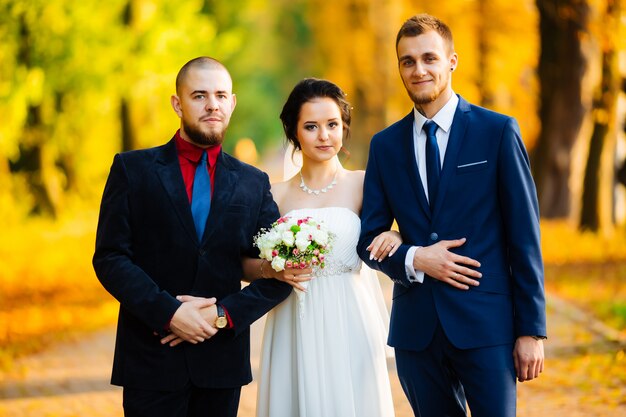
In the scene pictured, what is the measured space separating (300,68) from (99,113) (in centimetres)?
2441

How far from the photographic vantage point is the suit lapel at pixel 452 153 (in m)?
4.29

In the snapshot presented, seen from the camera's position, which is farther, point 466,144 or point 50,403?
point 50,403

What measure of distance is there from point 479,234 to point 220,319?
4.40ft

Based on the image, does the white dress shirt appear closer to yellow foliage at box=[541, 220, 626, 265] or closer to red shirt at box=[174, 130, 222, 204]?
red shirt at box=[174, 130, 222, 204]

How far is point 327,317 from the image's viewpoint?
5.13m

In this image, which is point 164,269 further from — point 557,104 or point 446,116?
point 557,104

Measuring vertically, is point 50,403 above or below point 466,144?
below

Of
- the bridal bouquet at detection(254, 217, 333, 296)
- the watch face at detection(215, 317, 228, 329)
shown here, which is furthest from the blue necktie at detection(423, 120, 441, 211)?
the watch face at detection(215, 317, 228, 329)

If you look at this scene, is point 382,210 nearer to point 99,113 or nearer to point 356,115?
point 99,113

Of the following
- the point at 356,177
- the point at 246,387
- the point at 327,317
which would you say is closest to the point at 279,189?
the point at 356,177

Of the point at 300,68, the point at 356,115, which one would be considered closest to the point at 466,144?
the point at 356,115

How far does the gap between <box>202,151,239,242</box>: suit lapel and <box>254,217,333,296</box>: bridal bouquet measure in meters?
0.24

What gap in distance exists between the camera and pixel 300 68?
43031mm

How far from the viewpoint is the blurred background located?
12.5 metres
